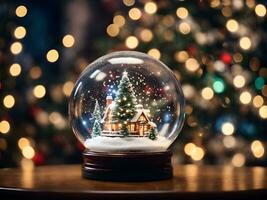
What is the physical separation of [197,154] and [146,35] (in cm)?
80

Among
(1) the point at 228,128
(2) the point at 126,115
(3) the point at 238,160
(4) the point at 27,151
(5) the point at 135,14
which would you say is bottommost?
(3) the point at 238,160

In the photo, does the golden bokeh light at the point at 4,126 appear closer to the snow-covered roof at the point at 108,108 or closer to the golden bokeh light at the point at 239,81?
the golden bokeh light at the point at 239,81

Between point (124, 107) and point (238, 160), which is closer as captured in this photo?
point (124, 107)

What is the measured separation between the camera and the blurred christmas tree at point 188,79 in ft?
13.5

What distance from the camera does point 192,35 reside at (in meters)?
4.14

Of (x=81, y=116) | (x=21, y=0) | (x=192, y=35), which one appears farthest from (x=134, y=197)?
(x=21, y=0)

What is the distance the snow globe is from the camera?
7.93ft

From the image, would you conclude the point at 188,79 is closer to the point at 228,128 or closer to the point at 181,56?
the point at 181,56

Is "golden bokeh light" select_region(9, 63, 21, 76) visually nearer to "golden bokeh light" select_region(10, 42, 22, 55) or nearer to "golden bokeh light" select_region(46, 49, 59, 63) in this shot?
"golden bokeh light" select_region(10, 42, 22, 55)

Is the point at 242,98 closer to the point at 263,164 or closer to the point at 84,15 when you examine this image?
the point at 263,164

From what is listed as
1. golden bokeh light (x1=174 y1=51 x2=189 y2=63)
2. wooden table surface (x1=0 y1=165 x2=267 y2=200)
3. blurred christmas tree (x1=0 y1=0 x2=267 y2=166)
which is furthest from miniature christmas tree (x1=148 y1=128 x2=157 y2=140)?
golden bokeh light (x1=174 y1=51 x2=189 y2=63)

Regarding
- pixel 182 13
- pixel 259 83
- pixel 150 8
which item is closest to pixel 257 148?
pixel 259 83

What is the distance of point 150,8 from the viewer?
4242 mm

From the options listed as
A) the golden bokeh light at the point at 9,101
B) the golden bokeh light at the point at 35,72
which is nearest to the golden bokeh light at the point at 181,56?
the golden bokeh light at the point at 35,72
